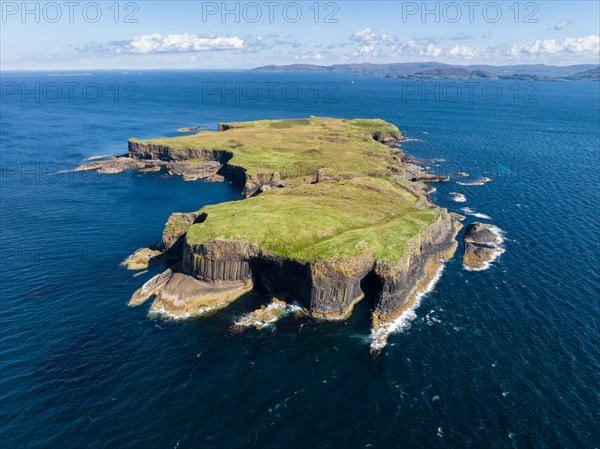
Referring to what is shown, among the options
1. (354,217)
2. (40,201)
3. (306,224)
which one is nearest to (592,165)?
(354,217)

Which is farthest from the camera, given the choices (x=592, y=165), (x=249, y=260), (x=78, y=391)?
(x=592, y=165)

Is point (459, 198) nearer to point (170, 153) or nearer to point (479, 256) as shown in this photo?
point (479, 256)

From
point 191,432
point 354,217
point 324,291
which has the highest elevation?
point 354,217

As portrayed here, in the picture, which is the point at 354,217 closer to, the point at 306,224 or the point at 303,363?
the point at 306,224

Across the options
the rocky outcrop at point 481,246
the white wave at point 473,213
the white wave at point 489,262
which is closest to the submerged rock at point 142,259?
the white wave at point 489,262

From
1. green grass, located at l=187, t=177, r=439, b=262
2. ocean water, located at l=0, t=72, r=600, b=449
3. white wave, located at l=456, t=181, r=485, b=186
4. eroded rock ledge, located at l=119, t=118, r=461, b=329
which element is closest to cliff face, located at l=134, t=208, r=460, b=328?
eroded rock ledge, located at l=119, t=118, r=461, b=329

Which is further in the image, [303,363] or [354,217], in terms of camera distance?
[354,217]

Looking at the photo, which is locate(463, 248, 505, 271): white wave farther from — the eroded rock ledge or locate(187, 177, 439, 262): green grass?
locate(187, 177, 439, 262): green grass

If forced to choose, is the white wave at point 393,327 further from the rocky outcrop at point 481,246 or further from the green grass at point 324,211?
the rocky outcrop at point 481,246
